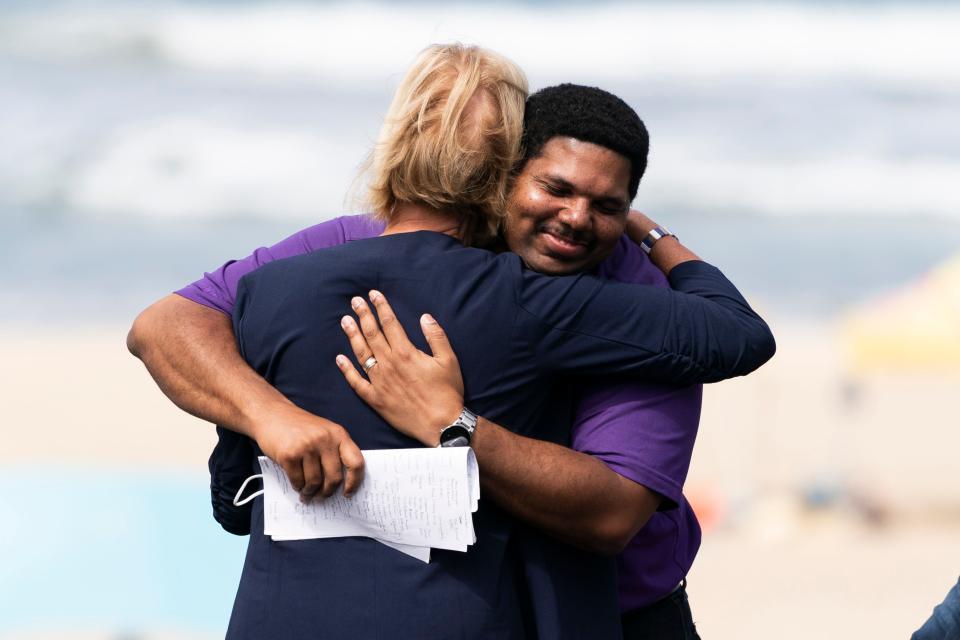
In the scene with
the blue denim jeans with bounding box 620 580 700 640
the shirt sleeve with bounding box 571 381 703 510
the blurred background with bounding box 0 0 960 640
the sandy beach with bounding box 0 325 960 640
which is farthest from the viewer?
the blurred background with bounding box 0 0 960 640

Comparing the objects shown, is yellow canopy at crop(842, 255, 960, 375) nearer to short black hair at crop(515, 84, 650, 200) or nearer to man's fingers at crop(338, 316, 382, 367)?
short black hair at crop(515, 84, 650, 200)

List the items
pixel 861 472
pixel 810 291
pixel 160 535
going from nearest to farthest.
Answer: pixel 160 535 → pixel 861 472 → pixel 810 291

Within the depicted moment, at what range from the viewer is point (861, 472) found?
35.5ft

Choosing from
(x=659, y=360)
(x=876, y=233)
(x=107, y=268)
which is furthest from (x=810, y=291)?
(x=659, y=360)

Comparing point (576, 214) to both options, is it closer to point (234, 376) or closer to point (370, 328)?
point (370, 328)

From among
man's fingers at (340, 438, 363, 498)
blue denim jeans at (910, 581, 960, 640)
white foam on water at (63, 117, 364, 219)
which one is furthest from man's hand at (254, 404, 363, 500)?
white foam on water at (63, 117, 364, 219)

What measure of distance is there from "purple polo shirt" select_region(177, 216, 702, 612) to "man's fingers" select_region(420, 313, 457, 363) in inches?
11.6

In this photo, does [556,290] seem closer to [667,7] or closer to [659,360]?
[659,360]

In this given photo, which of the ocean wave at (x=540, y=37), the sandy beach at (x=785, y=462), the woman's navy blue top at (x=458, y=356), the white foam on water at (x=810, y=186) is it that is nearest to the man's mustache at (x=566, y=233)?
the woman's navy blue top at (x=458, y=356)

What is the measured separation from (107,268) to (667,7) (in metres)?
10.5

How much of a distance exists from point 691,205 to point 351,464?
17034 mm

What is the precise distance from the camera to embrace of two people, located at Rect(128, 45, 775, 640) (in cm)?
200

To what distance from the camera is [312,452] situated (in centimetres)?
198

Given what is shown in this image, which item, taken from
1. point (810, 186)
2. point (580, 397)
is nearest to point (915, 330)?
point (580, 397)
